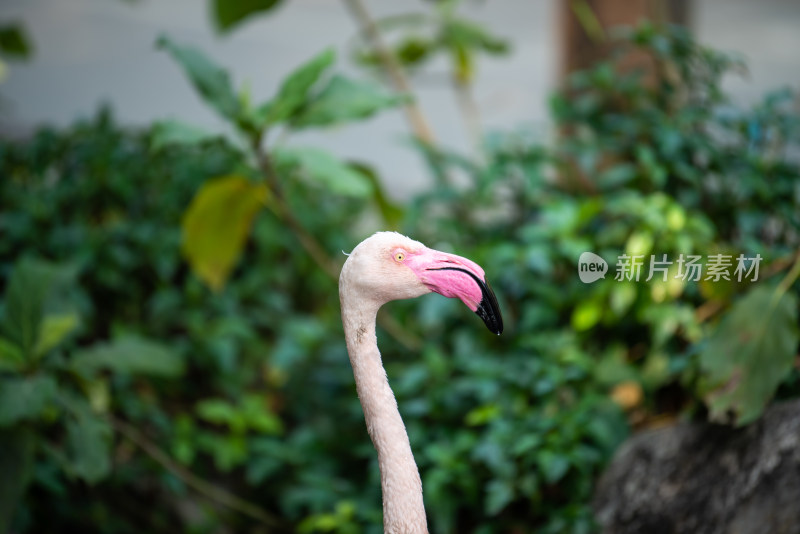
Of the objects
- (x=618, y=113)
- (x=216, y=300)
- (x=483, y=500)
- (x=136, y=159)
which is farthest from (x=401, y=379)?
(x=136, y=159)

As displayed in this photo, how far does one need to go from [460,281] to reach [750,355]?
75 centimetres

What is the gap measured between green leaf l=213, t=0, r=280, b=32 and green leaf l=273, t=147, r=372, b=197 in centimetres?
59

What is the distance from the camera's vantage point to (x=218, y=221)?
1.81 meters

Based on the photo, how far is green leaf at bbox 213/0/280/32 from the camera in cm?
200

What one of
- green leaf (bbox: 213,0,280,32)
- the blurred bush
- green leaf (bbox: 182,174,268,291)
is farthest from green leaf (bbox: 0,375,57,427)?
green leaf (bbox: 213,0,280,32)

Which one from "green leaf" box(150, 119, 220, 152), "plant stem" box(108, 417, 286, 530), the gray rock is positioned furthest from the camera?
"plant stem" box(108, 417, 286, 530)

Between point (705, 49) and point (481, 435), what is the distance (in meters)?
1.27

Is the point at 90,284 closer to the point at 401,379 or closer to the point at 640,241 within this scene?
the point at 401,379

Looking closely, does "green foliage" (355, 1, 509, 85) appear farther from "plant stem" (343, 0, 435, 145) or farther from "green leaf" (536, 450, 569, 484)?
"green leaf" (536, 450, 569, 484)

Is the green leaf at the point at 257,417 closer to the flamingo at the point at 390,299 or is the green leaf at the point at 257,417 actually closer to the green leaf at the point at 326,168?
the green leaf at the point at 326,168

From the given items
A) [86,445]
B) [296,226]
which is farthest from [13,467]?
[296,226]

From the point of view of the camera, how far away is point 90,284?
246 cm

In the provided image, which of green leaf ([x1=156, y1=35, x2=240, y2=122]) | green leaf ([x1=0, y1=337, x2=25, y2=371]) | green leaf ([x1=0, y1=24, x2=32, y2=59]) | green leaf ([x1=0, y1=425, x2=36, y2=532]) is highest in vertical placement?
green leaf ([x1=0, y1=24, x2=32, y2=59])

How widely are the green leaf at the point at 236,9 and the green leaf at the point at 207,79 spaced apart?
1.35 ft
